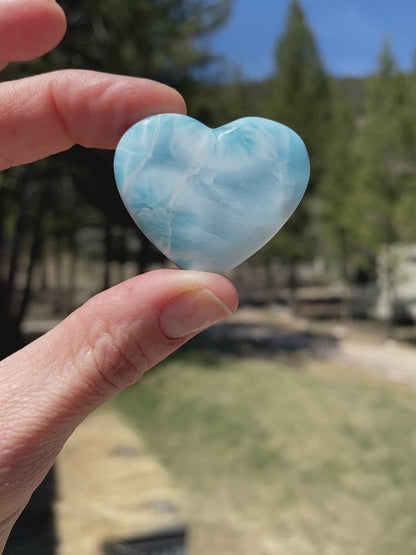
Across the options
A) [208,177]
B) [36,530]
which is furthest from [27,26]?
[36,530]

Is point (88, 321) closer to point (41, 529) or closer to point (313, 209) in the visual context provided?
point (41, 529)

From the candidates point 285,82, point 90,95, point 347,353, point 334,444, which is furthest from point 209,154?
point 285,82

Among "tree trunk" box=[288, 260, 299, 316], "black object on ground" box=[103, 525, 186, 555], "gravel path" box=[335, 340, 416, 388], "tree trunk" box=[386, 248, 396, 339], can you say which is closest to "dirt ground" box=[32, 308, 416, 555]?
"black object on ground" box=[103, 525, 186, 555]

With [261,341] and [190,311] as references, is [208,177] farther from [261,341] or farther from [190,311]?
[261,341]

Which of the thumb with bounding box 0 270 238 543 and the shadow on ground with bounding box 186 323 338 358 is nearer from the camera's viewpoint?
the thumb with bounding box 0 270 238 543

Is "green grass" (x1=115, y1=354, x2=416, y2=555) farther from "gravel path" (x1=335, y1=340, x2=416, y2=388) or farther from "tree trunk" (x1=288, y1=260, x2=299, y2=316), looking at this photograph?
"tree trunk" (x1=288, y1=260, x2=299, y2=316)
